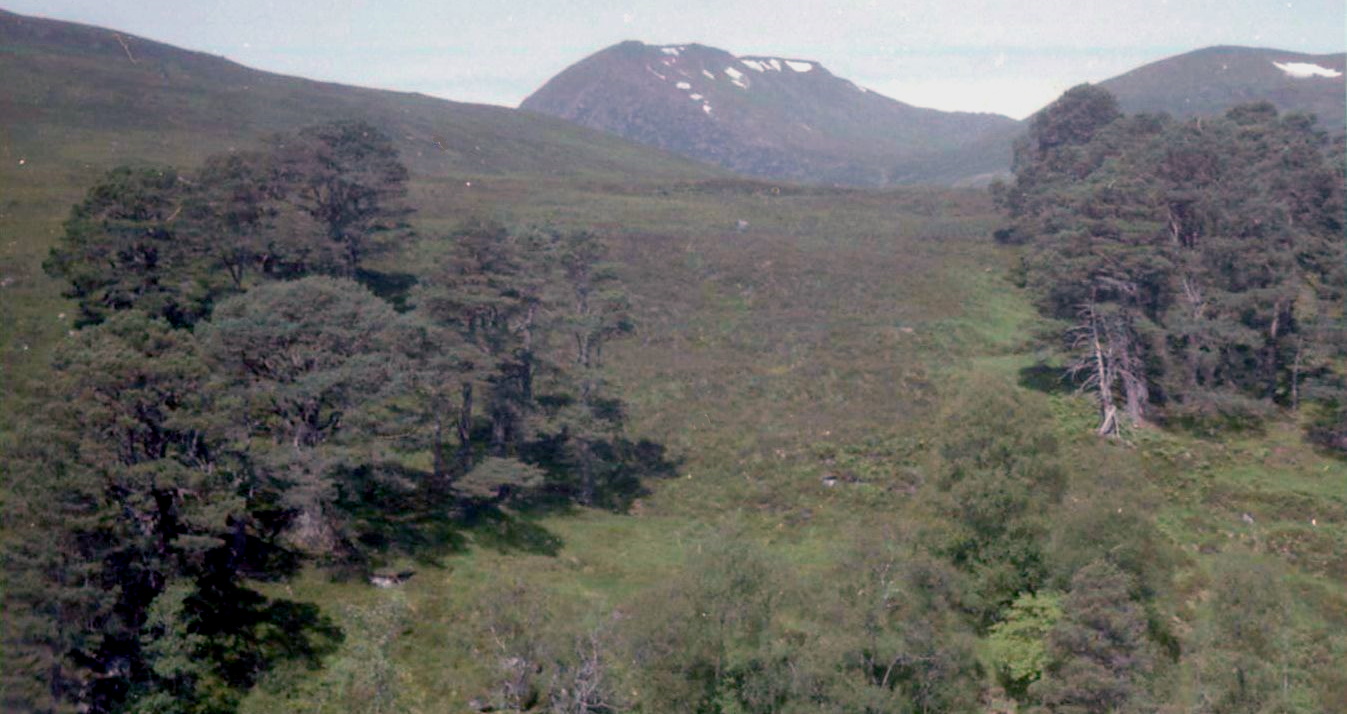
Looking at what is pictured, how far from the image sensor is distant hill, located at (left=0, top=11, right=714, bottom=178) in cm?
6838

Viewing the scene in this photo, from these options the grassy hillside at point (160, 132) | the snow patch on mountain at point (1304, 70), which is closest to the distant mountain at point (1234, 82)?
the snow patch on mountain at point (1304, 70)

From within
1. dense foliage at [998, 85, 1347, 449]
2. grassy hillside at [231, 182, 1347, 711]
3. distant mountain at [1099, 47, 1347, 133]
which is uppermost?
distant mountain at [1099, 47, 1347, 133]

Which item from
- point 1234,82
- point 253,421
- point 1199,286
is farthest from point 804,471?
point 1234,82

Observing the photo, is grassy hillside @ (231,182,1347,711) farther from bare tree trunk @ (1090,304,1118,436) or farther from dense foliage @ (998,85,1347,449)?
dense foliage @ (998,85,1347,449)

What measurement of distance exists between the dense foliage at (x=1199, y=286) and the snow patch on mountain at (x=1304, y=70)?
13307 cm

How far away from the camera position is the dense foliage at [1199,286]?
36188mm

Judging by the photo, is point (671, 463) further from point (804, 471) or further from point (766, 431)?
point (804, 471)

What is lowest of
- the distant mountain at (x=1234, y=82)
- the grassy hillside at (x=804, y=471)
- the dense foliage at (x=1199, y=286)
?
the grassy hillside at (x=804, y=471)

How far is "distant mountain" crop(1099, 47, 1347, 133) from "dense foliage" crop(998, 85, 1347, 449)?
100 metres

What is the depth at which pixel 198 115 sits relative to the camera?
8631 centimetres

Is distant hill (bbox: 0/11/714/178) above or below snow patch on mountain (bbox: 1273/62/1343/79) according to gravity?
below

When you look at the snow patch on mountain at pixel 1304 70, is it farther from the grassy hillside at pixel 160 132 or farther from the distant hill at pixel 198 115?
the grassy hillside at pixel 160 132

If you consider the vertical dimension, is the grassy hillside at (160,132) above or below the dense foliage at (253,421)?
above

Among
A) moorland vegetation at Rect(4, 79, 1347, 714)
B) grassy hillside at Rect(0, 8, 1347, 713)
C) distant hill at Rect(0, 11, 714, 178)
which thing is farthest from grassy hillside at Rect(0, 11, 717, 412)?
moorland vegetation at Rect(4, 79, 1347, 714)
